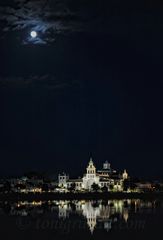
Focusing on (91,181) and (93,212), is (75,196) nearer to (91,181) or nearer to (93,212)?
(91,181)

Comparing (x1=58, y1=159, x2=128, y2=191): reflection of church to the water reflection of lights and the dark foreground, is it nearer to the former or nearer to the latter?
the dark foreground

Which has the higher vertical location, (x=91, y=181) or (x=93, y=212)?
(x=91, y=181)

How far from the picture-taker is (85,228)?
2322 centimetres

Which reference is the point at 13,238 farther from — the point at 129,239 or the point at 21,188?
the point at 21,188

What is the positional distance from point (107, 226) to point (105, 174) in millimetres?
80951

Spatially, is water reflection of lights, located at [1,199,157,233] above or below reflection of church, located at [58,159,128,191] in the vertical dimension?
below

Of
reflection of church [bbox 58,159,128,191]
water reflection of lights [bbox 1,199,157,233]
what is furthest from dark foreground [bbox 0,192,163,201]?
water reflection of lights [bbox 1,199,157,233]

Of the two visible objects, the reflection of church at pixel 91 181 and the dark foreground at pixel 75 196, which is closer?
the dark foreground at pixel 75 196

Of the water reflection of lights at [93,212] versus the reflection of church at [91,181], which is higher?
the reflection of church at [91,181]

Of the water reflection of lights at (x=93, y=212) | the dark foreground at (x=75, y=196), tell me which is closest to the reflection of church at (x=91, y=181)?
the dark foreground at (x=75, y=196)

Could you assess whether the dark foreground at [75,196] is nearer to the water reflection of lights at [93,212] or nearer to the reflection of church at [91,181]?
the reflection of church at [91,181]

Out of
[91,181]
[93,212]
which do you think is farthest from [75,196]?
[93,212]

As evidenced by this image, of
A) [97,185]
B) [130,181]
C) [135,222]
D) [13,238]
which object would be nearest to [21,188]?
[97,185]

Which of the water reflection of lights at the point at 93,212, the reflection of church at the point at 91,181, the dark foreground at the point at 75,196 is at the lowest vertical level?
the water reflection of lights at the point at 93,212
